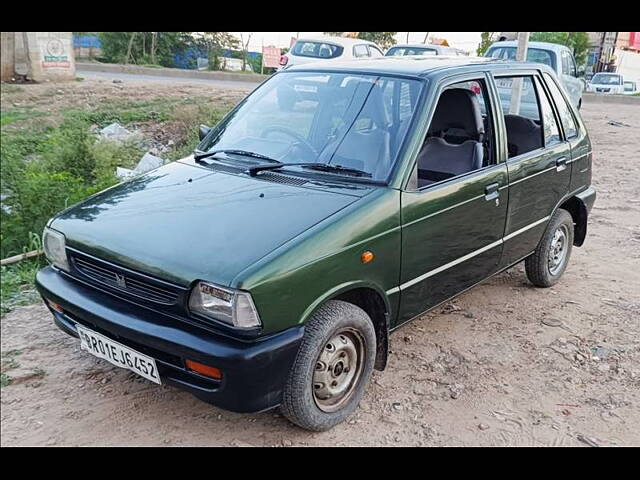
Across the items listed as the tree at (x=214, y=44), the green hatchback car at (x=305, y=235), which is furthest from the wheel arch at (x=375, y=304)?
the tree at (x=214, y=44)

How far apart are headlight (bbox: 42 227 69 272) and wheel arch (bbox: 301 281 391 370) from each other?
1424mm

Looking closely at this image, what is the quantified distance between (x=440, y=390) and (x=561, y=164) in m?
2.23

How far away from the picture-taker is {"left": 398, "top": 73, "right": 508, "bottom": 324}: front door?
330cm

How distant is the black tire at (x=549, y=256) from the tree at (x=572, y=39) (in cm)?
2956

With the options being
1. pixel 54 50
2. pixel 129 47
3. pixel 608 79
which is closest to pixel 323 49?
pixel 54 50

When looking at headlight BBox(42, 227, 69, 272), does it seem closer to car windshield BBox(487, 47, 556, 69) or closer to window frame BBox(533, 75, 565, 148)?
window frame BBox(533, 75, 565, 148)

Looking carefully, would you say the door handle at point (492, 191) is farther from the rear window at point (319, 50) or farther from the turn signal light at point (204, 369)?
the rear window at point (319, 50)

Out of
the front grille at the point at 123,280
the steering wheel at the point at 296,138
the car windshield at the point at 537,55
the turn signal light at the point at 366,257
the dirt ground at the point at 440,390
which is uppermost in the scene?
the car windshield at the point at 537,55

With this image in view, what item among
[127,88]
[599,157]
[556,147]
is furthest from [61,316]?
[127,88]

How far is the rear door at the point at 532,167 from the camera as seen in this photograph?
4.16 meters

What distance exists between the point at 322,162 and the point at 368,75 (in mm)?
721

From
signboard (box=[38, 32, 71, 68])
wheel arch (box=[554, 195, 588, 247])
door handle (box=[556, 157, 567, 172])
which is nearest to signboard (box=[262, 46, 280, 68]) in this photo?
signboard (box=[38, 32, 71, 68])

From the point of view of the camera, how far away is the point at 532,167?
4.26m

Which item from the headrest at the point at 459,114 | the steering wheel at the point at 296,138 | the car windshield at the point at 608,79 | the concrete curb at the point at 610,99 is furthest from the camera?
the car windshield at the point at 608,79
